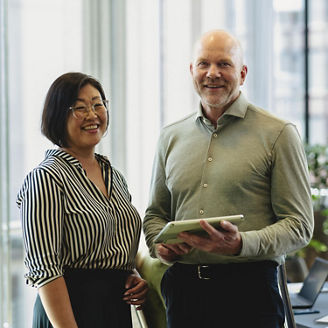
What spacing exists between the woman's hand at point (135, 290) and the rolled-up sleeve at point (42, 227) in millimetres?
326

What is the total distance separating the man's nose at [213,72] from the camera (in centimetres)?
234

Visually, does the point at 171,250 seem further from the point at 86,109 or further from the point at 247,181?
the point at 86,109

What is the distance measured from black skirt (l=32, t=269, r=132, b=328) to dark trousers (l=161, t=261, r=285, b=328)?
0.90 feet

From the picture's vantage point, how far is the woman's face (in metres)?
2.34

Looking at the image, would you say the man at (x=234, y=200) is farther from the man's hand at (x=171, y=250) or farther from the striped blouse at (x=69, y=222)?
the striped blouse at (x=69, y=222)

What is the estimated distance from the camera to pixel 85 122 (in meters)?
2.35

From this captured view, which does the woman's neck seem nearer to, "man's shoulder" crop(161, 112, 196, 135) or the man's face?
"man's shoulder" crop(161, 112, 196, 135)

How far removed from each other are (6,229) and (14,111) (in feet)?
2.05

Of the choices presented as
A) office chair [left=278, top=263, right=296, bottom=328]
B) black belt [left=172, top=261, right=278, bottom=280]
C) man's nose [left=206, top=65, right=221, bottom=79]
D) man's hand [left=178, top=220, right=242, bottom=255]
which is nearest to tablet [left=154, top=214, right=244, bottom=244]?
man's hand [left=178, top=220, right=242, bottom=255]

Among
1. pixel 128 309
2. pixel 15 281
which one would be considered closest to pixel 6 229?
pixel 15 281

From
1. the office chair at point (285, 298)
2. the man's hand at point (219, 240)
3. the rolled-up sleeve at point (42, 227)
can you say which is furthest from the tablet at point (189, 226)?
the office chair at point (285, 298)

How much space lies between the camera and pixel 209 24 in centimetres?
554

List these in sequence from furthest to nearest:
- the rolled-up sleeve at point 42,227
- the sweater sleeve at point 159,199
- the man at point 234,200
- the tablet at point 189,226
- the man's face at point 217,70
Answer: the sweater sleeve at point 159,199, the man's face at point 217,70, the man at point 234,200, the rolled-up sleeve at point 42,227, the tablet at point 189,226

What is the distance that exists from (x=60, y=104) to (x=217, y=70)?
586 millimetres
